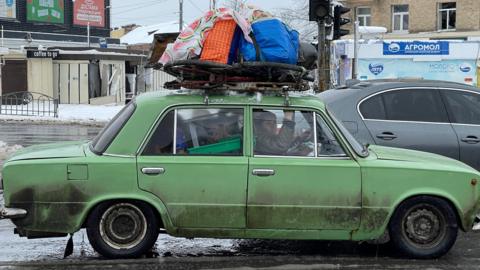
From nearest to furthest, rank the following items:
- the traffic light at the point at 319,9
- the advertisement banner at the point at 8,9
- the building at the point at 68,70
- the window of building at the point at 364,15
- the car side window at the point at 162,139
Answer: the car side window at the point at 162,139 → the traffic light at the point at 319,9 → the building at the point at 68,70 → the advertisement banner at the point at 8,9 → the window of building at the point at 364,15

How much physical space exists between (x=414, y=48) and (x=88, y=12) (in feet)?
106

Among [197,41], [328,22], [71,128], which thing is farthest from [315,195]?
[71,128]

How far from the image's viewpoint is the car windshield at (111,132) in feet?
18.3

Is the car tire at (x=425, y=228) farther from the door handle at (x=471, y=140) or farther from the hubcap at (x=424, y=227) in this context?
the door handle at (x=471, y=140)

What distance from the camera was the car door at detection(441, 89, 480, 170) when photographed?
297 inches

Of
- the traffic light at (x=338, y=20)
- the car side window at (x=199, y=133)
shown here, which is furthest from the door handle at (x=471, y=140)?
the traffic light at (x=338, y=20)

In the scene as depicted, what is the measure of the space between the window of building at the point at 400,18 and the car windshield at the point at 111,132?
42.7 m

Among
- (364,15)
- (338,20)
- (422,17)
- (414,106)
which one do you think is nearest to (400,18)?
(422,17)

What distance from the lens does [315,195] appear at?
5492 millimetres

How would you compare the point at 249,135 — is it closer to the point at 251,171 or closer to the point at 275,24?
the point at 251,171

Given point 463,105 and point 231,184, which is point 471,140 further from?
point 231,184

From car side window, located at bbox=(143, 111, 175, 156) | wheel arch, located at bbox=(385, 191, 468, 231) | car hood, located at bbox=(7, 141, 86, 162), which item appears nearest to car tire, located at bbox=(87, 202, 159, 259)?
car side window, located at bbox=(143, 111, 175, 156)

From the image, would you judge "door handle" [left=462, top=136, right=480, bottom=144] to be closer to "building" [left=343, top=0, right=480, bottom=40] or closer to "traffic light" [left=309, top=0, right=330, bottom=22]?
"traffic light" [left=309, top=0, right=330, bottom=22]

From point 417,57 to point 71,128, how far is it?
43.7 ft
